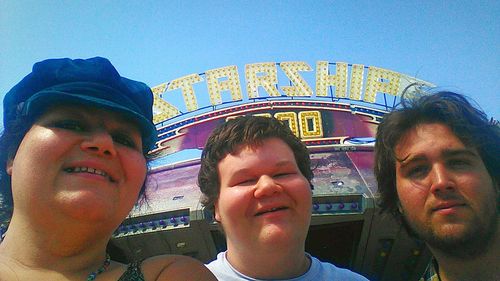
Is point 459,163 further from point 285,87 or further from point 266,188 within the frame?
point 285,87

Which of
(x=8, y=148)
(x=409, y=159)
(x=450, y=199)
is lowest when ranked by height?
(x=450, y=199)

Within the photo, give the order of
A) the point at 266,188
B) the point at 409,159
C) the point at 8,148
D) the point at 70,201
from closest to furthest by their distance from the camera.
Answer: the point at 70,201 → the point at 8,148 → the point at 266,188 → the point at 409,159

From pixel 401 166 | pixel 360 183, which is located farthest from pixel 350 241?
pixel 401 166

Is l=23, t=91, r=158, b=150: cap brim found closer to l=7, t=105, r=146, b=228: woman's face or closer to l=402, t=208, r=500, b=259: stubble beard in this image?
l=7, t=105, r=146, b=228: woman's face

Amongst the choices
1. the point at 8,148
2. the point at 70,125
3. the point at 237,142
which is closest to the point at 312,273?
the point at 237,142

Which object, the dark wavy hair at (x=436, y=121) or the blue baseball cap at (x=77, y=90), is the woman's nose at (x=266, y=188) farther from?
the dark wavy hair at (x=436, y=121)

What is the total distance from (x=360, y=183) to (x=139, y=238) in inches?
297

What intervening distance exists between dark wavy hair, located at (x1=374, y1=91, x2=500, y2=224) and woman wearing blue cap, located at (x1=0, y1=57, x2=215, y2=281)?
2269 mm

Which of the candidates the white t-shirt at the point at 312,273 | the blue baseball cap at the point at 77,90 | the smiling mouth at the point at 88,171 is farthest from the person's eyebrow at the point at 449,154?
the smiling mouth at the point at 88,171

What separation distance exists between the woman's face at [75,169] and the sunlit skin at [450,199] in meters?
2.02

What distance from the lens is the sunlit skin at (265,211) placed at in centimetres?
212

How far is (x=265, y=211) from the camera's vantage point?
2.15 meters

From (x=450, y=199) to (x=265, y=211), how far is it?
1.34 meters

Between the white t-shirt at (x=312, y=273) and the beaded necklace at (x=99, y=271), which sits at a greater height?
the beaded necklace at (x=99, y=271)
